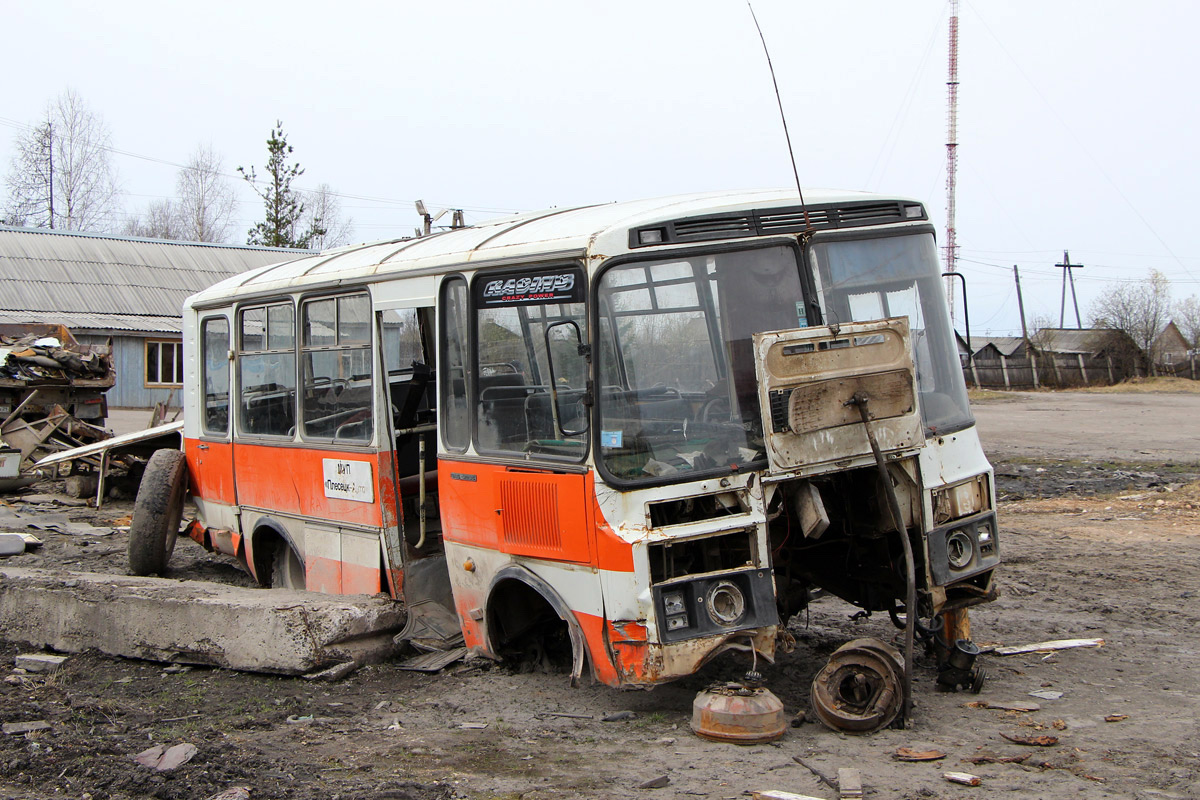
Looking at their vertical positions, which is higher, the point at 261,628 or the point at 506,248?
the point at 506,248

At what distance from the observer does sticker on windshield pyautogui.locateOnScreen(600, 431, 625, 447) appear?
5.16 meters

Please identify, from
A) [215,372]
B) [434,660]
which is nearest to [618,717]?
[434,660]

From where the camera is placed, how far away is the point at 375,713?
590cm

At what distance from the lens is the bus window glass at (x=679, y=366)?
17.0ft

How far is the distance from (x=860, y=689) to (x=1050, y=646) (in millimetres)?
2113

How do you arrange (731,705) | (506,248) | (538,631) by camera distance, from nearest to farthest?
(731,705)
(506,248)
(538,631)

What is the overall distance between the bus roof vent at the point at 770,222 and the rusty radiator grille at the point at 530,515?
4.55ft

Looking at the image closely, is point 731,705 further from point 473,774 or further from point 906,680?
point 473,774

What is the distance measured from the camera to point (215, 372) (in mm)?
9367

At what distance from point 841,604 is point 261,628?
4.20 metres

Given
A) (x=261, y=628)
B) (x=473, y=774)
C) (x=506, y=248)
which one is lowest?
(x=473, y=774)

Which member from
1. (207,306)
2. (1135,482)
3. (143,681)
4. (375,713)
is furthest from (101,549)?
(1135,482)

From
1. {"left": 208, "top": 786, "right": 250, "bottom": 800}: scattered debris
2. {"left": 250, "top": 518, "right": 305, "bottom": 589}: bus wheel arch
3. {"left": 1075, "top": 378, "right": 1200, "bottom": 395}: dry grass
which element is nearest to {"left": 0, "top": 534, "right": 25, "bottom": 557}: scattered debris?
{"left": 250, "top": 518, "right": 305, "bottom": 589}: bus wheel arch

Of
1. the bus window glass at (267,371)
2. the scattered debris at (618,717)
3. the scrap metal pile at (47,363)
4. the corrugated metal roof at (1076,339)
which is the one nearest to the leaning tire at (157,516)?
the bus window glass at (267,371)
